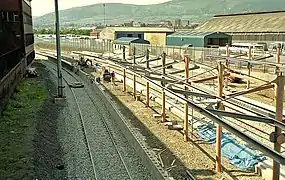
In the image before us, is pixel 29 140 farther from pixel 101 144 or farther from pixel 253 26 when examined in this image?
pixel 253 26

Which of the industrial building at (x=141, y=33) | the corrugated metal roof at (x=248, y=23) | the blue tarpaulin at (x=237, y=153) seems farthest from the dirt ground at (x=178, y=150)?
the industrial building at (x=141, y=33)

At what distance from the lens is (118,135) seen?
1433 cm

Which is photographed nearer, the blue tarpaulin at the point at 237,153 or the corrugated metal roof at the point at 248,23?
the blue tarpaulin at the point at 237,153

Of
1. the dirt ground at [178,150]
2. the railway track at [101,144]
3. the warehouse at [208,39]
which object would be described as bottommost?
the railway track at [101,144]

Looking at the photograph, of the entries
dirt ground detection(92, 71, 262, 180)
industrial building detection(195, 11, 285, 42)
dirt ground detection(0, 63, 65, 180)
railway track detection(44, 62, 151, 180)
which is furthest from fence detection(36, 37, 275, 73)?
industrial building detection(195, 11, 285, 42)

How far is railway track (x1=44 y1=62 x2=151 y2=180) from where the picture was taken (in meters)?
10.6

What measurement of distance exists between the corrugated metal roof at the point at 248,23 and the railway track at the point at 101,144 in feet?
103

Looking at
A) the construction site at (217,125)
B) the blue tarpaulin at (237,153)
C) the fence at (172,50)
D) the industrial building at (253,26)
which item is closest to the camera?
the construction site at (217,125)

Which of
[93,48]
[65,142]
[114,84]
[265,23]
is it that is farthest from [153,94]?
[93,48]

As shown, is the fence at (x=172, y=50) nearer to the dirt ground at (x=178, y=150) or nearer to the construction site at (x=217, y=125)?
the construction site at (x=217, y=125)

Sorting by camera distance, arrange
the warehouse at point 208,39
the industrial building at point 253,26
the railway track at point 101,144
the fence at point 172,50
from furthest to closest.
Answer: the industrial building at point 253,26
the warehouse at point 208,39
the fence at point 172,50
the railway track at point 101,144

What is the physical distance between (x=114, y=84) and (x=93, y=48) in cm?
3986

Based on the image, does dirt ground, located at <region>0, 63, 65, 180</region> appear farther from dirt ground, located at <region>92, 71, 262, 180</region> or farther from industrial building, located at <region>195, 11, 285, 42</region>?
industrial building, located at <region>195, 11, 285, 42</region>

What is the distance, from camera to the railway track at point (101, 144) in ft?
34.7
